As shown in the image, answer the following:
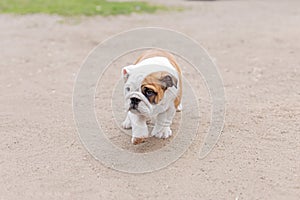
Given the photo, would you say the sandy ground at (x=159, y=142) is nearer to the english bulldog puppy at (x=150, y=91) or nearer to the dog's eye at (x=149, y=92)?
the english bulldog puppy at (x=150, y=91)

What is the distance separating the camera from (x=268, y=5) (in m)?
7.56

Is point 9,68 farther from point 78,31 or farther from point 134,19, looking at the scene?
point 134,19

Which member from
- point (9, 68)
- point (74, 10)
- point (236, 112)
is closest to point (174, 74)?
point (236, 112)

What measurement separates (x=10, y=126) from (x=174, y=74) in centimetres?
133

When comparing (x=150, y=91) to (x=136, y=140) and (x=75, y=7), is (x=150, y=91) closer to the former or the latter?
(x=136, y=140)

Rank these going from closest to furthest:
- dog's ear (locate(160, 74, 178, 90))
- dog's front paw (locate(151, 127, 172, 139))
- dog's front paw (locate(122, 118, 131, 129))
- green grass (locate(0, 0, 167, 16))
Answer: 1. dog's ear (locate(160, 74, 178, 90))
2. dog's front paw (locate(151, 127, 172, 139))
3. dog's front paw (locate(122, 118, 131, 129))
4. green grass (locate(0, 0, 167, 16))

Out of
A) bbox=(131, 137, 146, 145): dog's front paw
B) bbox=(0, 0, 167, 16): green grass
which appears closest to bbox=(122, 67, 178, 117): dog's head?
bbox=(131, 137, 146, 145): dog's front paw

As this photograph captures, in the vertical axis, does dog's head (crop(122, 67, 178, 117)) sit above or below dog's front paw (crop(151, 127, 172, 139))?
above

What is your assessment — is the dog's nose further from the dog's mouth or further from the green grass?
the green grass

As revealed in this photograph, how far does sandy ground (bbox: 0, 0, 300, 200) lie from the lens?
281cm

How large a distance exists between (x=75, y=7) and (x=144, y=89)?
4637 millimetres

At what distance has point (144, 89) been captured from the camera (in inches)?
113

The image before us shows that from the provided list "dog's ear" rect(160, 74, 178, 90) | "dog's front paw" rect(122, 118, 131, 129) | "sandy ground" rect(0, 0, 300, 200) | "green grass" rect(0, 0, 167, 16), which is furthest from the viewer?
"green grass" rect(0, 0, 167, 16)

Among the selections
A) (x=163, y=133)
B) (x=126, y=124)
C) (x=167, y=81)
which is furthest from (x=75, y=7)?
(x=167, y=81)
